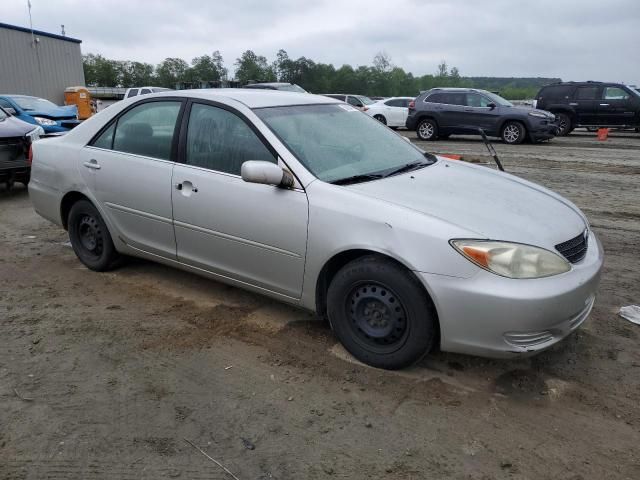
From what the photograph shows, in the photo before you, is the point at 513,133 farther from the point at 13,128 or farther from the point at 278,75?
the point at 278,75

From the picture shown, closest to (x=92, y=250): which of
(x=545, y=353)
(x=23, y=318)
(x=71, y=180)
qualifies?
(x=71, y=180)

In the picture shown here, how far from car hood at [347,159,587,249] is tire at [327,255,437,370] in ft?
1.30

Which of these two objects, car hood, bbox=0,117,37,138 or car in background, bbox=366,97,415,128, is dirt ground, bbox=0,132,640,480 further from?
car in background, bbox=366,97,415,128

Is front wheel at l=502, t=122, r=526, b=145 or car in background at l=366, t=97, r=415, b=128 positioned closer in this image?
front wheel at l=502, t=122, r=526, b=145

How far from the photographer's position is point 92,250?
484cm

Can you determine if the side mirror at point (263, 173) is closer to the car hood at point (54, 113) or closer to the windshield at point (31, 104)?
the car hood at point (54, 113)

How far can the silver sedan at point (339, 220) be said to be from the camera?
9.21ft

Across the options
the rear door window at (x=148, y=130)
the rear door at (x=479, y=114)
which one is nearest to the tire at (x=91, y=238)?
the rear door window at (x=148, y=130)

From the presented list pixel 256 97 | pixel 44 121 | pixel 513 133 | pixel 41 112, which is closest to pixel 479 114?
pixel 513 133

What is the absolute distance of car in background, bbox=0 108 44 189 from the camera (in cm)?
782

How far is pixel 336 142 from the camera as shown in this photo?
3.75 meters

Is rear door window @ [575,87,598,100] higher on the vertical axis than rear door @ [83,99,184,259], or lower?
higher

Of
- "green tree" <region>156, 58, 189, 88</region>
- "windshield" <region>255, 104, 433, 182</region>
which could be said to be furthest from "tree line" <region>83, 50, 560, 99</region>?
"windshield" <region>255, 104, 433, 182</region>

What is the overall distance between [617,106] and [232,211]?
18.2 meters
